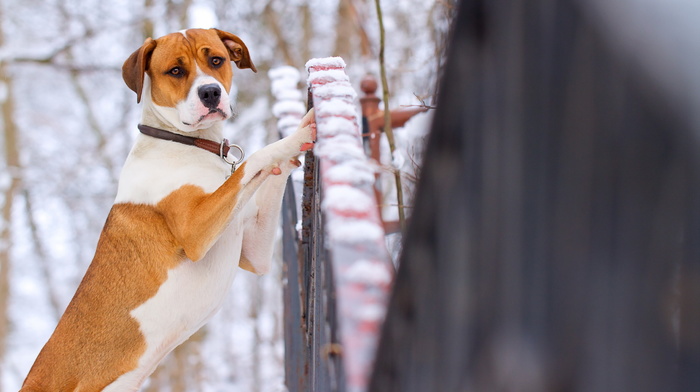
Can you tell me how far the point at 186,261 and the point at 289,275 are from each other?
1.44 ft

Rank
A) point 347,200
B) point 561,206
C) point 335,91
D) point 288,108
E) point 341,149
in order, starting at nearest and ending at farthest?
point 561,206 → point 347,200 → point 341,149 → point 335,91 → point 288,108

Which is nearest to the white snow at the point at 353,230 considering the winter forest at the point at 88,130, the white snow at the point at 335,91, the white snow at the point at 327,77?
the white snow at the point at 335,91

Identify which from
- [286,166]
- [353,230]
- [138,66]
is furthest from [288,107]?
[353,230]

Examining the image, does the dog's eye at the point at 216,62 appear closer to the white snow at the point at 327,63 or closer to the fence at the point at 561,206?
the white snow at the point at 327,63

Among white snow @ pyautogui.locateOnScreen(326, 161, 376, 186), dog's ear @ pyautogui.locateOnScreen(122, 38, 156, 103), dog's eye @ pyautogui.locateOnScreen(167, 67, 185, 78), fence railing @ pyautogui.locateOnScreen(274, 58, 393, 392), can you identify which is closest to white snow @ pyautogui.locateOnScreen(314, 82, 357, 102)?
fence railing @ pyautogui.locateOnScreen(274, 58, 393, 392)

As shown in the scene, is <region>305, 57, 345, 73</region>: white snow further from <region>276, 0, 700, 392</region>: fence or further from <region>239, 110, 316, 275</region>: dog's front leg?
<region>276, 0, 700, 392</region>: fence

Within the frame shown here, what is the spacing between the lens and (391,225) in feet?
10.9

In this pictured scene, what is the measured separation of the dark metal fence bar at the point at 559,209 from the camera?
0.48 meters

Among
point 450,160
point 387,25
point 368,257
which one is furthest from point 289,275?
point 387,25

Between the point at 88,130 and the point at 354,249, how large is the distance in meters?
10.4

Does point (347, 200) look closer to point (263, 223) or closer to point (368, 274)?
point (368, 274)

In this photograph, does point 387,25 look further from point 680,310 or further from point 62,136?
point 680,310

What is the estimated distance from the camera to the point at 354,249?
0.92m

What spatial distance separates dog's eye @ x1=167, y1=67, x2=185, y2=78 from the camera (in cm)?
229
